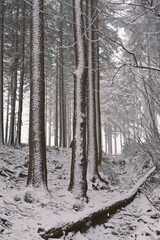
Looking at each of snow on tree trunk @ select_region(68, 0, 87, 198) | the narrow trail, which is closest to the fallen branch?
the narrow trail

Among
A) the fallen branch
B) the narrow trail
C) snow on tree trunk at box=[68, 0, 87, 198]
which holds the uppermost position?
snow on tree trunk at box=[68, 0, 87, 198]

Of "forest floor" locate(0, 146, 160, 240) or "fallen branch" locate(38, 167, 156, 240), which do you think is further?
"forest floor" locate(0, 146, 160, 240)

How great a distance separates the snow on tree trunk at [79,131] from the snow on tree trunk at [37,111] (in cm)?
115

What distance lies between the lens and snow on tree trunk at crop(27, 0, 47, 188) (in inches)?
261

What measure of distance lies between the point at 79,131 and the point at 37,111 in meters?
1.62

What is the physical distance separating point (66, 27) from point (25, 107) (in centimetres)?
1592

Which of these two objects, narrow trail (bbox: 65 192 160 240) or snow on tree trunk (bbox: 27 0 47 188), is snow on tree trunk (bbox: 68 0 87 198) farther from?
narrow trail (bbox: 65 192 160 240)

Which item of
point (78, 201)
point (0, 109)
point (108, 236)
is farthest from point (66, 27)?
point (108, 236)

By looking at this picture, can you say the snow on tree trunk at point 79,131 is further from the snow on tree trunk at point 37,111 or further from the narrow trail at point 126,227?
the narrow trail at point 126,227

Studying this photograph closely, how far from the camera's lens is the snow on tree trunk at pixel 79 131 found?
24.2 ft

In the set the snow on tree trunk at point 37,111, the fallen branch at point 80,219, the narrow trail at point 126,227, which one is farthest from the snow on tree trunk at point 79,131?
the narrow trail at point 126,227

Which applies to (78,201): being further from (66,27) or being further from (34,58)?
(66,27)

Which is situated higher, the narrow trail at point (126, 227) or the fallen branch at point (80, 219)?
the fallen branch at point (80, 219)

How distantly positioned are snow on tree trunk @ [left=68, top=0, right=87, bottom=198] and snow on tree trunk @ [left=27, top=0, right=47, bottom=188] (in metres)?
1.15
